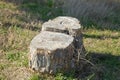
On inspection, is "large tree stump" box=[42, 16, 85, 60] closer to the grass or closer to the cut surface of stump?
the cut surface of stump

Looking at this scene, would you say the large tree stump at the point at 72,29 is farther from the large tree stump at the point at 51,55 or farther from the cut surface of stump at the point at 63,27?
the large tree stump at the point at 51,55

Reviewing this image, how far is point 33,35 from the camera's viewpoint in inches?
310

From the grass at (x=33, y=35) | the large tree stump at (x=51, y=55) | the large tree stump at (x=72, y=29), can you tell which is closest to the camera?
the large tree stump at (x=51, y=55)

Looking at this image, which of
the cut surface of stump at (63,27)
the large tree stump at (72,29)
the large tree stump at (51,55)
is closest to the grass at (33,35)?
the large tree stump at (51,55)

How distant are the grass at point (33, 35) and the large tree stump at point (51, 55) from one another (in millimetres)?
156

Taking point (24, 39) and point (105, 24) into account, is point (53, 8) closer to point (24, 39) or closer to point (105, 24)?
point (105, 24)

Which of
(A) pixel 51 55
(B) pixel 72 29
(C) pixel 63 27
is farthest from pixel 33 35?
(A) pixel 51 55

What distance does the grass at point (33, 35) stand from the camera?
6.30 meters

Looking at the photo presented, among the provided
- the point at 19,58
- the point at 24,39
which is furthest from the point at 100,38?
the point at 19,58

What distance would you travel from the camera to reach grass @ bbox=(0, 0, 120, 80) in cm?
630

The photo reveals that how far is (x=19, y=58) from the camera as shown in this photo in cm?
668

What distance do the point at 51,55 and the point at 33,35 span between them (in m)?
2.18

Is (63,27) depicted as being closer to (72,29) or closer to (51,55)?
(72,29)

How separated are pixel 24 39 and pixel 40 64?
1797 mm
